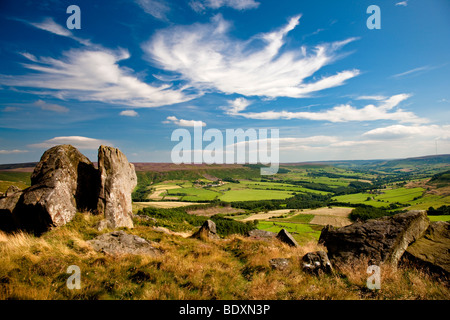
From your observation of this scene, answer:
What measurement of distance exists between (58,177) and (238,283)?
42.7ft

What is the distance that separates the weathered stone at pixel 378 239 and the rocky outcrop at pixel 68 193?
15067mm

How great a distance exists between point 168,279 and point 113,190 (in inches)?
397

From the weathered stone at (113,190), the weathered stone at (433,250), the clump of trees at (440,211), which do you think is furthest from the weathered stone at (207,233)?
the clump of trees at (440,211)

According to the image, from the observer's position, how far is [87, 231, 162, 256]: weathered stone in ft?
34.4

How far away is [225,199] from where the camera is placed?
145 m

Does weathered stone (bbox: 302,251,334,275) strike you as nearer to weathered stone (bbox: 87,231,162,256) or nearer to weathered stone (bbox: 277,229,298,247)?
weathered stone (bbox: 277,229,298,247)

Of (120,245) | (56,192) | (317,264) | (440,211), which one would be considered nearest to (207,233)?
(120,245)

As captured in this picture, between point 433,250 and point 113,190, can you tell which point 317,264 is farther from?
point 113,190

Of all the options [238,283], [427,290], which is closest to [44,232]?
[238,283]

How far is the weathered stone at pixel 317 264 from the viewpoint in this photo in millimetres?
8891

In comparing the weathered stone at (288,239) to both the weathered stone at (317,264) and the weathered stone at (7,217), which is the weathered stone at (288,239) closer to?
the weathered stone at (317,264)

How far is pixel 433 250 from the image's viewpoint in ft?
29.1

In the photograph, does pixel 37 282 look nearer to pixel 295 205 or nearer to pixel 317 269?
pixel 317 269

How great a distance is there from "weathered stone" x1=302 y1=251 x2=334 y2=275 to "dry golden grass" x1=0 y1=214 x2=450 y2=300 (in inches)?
13.6
